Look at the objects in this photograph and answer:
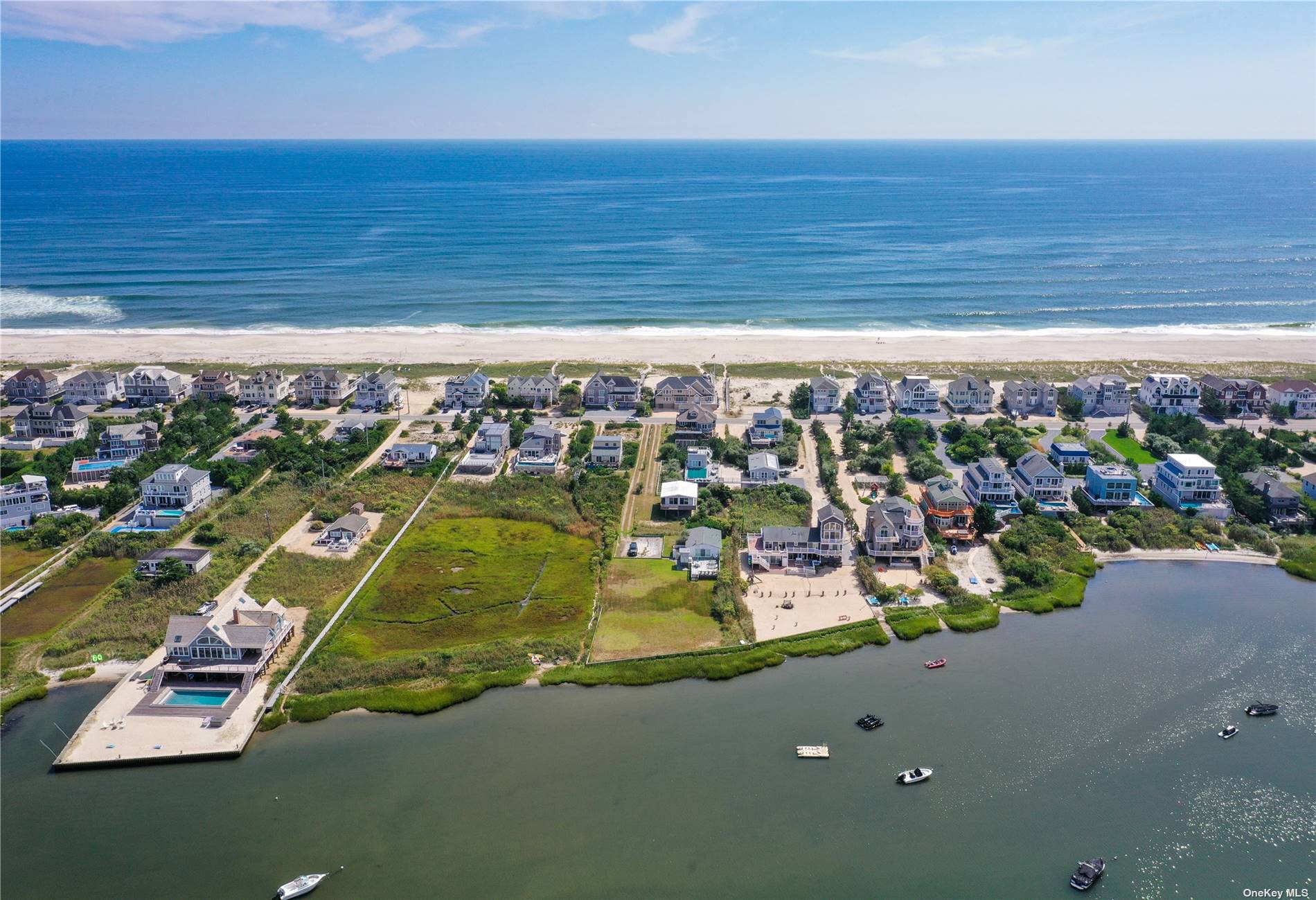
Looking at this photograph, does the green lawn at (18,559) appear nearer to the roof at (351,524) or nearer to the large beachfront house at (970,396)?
the roof at (351,524)

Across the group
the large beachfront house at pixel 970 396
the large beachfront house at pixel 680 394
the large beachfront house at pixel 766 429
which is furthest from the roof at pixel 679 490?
the large beachfront house at pixel 970 396

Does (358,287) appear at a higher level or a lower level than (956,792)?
higher

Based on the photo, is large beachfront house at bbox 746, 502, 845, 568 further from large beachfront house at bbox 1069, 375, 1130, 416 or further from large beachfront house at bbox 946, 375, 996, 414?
large beachfront house at bbox 1069, 375, 1130, 416

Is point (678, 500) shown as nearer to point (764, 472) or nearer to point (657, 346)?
point (764, 472)

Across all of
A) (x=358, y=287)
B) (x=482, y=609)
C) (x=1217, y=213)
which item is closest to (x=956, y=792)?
(x=482, y=609)

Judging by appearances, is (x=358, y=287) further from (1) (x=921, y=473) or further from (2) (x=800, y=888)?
(2) (x=800, y=888)
